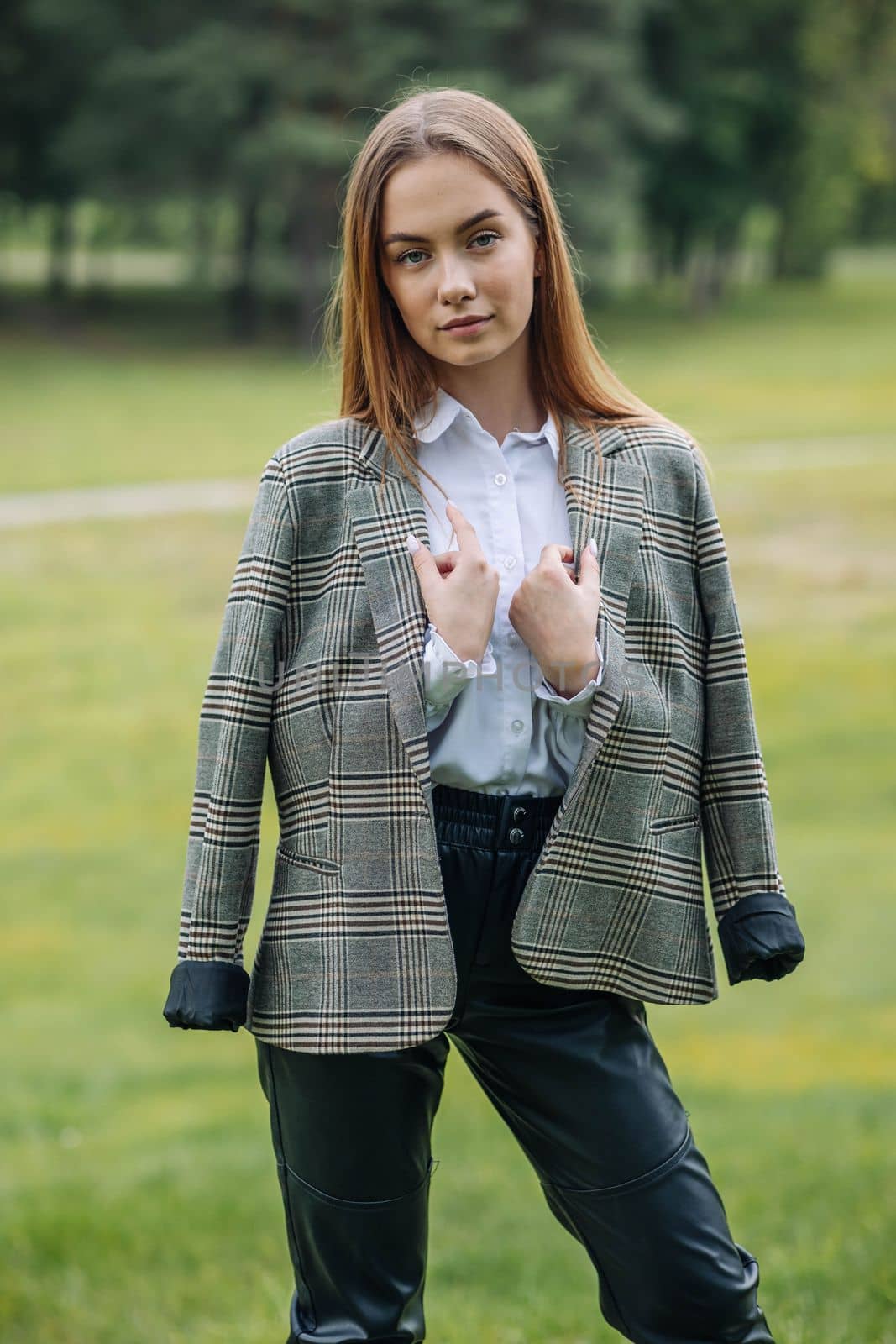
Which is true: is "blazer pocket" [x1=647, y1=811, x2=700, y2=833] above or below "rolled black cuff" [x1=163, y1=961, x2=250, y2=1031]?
above

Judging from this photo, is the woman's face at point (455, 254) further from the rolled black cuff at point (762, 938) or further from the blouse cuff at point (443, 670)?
the rolled black cuff at point (762, 938)

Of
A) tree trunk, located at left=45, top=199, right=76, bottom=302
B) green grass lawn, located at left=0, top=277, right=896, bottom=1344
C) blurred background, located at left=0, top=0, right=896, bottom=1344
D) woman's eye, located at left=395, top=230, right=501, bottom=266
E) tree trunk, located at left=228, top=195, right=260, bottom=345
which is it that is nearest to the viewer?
woman's eye, located at left=395, top=230, right=501, bottom=266

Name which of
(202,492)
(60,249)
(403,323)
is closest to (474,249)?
(403,323)

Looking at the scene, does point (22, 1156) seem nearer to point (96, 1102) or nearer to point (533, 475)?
point (96, 1102)

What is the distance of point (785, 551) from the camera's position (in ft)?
46.4

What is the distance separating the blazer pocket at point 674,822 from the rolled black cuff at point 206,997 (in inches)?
22.5

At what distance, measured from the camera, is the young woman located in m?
2.10

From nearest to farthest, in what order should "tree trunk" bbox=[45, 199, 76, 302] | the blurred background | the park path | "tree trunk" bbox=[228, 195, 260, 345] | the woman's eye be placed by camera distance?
the woman's eye < the blurred background < the park path < "tree trunk" bbox=[228, 195, 260, 345] < "tree trunk" bbox=[45, 199, 76, 302]

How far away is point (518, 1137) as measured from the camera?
2244 mm

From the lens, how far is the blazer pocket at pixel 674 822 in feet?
7.16

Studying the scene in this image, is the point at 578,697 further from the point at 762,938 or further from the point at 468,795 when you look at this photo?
the point at 762,938

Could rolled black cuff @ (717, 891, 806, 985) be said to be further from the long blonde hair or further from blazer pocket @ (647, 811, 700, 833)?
the long blonde hair

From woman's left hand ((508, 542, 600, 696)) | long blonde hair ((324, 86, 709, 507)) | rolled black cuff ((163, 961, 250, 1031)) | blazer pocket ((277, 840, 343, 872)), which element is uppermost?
long blonde hair ((324, 86, 709, 507))

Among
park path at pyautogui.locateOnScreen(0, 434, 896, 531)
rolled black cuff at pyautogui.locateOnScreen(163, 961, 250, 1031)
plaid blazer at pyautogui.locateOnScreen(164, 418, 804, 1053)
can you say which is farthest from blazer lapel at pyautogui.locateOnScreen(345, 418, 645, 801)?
park path at pyautogui.locateOnScreen(0, 434, 896, 531)
